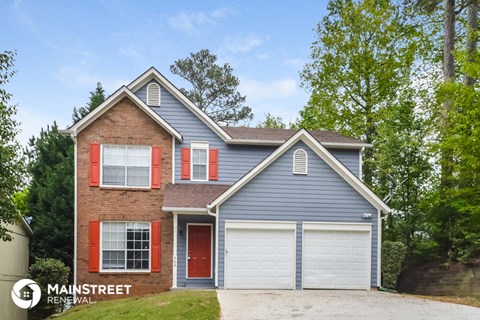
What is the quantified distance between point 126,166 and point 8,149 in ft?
20.1

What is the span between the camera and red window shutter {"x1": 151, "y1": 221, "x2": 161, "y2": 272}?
17859 mm

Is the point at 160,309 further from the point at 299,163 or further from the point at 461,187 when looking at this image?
the point at 461,187

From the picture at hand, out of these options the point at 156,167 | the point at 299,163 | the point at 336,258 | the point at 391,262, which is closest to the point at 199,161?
the point at 156,167

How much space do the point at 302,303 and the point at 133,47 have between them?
15.2 metres

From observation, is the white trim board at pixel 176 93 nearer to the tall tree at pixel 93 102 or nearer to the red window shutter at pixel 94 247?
the red window shutter at pixel 94 247

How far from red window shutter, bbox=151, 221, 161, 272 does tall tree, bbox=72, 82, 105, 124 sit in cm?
852

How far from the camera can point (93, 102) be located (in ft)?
80.4

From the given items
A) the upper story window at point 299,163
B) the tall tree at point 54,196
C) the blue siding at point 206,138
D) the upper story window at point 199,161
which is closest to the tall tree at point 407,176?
the upper story window at point 299,163

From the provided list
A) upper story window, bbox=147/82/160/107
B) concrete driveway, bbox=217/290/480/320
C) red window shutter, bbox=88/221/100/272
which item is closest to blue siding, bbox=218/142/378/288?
concrete driveway, bbox=217/290/480/320

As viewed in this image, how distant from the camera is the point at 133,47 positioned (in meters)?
23.8

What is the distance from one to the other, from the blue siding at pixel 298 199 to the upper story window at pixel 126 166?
3504 millimetres

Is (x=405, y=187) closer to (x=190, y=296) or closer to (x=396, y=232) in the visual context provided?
(x=396, y=232)

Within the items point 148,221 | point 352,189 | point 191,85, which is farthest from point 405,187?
point 191,85

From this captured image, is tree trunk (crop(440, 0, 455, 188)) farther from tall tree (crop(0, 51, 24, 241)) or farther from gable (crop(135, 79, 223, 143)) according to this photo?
tall tree (crop(0, 51, 24, 241))
